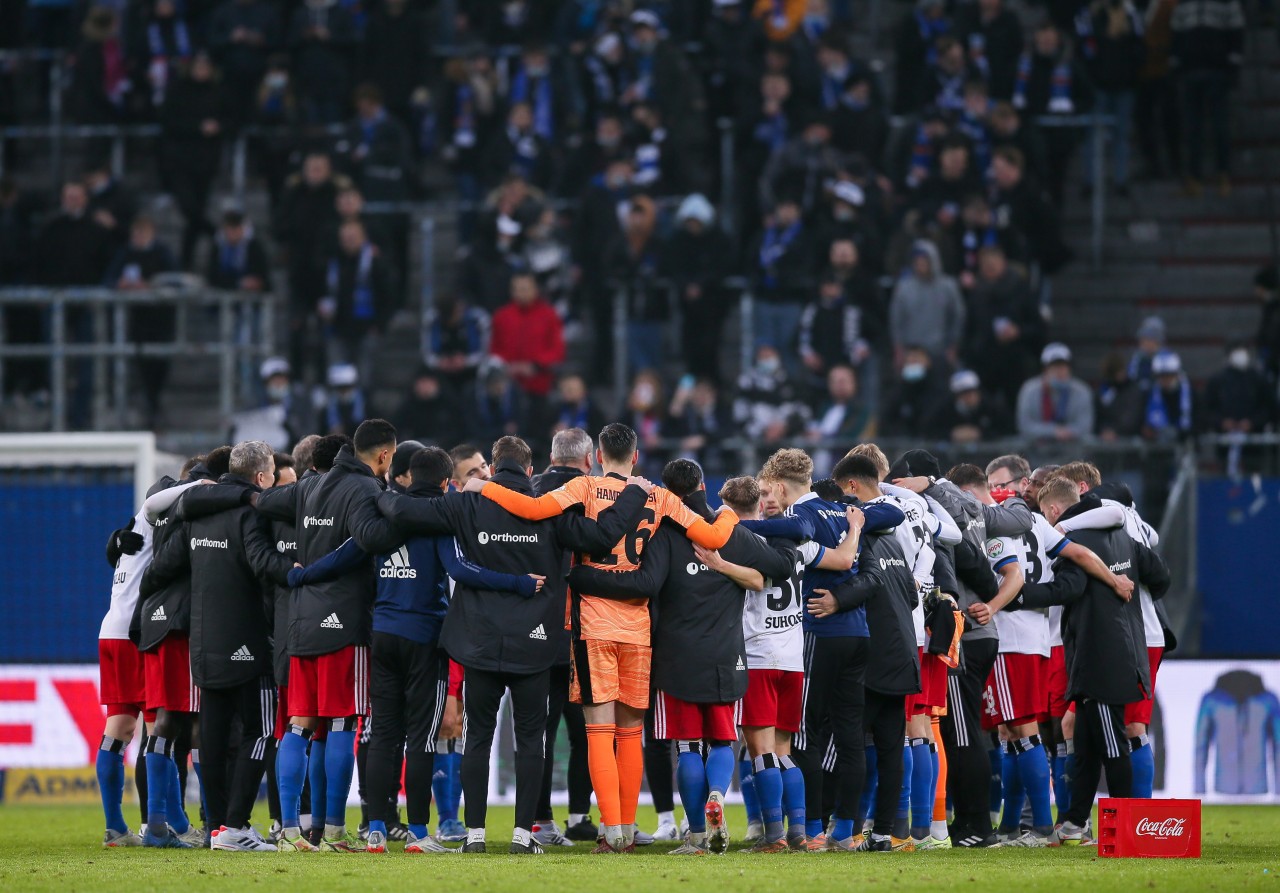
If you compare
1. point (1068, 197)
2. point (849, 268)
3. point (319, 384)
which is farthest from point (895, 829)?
point (1068, 197)

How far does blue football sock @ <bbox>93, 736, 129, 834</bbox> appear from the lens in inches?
451

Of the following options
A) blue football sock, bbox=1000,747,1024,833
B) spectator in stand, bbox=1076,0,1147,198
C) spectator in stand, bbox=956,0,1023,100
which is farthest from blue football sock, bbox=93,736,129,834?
spectator in stand, bbox=1076,0,1147,198

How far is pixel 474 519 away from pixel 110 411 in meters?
11.5

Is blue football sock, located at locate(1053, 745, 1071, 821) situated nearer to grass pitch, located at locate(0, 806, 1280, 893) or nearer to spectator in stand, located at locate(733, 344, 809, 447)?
grass pitch, located at locate(0, 806, 1280, 893)

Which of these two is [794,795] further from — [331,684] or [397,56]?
[397,56]

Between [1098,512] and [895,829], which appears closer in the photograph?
[895,829]

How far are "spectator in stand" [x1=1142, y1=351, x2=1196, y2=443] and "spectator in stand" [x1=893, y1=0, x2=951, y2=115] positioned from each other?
4940 mm

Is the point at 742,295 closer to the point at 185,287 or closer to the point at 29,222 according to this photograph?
the point at 185,287

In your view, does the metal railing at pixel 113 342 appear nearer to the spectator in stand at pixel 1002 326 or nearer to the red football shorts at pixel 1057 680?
the spectator in stand at pixel 1002 326

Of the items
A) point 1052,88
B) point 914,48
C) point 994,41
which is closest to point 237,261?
point 914,48

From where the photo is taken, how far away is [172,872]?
9.52 meters

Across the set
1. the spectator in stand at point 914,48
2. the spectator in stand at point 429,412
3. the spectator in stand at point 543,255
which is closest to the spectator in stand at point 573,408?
the spectator in stand at point 429,412

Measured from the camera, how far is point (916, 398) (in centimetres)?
1884

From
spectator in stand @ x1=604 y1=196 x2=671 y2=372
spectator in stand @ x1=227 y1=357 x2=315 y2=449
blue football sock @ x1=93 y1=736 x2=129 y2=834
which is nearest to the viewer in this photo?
blue football sock @ x1=93 y1=736 x2=129 y2=834
